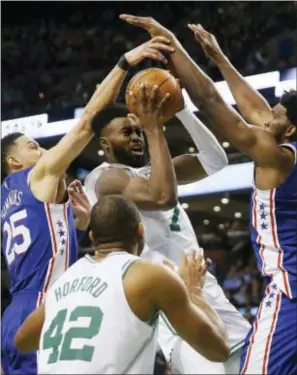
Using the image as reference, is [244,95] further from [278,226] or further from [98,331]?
[98,331]

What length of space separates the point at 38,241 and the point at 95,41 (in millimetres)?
8360

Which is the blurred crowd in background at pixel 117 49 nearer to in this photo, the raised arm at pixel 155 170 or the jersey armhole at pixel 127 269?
the raised arm at pixel 155 170

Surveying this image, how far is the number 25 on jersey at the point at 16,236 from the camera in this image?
4.64 metres

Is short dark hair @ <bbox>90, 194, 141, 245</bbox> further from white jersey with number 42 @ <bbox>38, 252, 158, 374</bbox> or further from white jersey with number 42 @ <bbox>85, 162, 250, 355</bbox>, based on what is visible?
white jersey with number 42 @ <bbox>85, 162, 250, 355</bbox>

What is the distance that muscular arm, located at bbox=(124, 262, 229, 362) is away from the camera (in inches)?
128

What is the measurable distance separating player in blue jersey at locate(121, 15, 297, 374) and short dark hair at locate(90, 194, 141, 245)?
91 centimetres

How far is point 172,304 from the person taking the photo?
3264 millimetres

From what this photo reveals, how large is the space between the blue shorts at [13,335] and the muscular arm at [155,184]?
27.9 inches

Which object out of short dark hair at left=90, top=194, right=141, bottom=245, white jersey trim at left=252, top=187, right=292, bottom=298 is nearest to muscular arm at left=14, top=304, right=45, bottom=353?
short dark hair at left=90, top=194, right=141, bottom=245

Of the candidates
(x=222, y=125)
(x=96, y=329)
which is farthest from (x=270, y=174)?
(x=96, y=329)

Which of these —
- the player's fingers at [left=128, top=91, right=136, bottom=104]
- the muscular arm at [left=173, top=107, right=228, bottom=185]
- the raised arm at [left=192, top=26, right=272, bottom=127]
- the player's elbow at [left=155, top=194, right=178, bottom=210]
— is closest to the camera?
the player's elbow at [left=155, top=194, right=178, bottom=210]

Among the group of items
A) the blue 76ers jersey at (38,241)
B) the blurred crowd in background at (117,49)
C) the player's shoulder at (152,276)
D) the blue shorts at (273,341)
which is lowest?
the blurred crowd in background at (117,49)

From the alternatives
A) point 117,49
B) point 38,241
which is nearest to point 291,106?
point 38,241

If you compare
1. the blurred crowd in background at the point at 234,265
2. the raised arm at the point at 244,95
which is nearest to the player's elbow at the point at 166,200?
the raised arm at the point at 244,95
